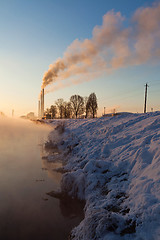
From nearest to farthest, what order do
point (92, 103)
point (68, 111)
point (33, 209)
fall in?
point (33, 209), point (92, 103), point (68, 111)

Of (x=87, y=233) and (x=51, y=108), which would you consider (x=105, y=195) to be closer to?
(x=87, y=233)

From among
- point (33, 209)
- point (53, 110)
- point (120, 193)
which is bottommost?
point (33, 209)

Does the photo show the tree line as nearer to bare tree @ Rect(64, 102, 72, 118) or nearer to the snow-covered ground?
bare tree @ Rect(64, 102, 72, 118)

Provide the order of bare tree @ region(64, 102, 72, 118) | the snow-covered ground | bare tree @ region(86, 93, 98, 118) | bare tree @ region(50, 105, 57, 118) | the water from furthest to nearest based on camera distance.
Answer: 1. bare tree @ region(50, 105, 57, 118)
2. bare tree @ region(64, 102, 72, 118)
3. bare tree @ region(86, 93, 98, 118)
4. the water
5. the snow-covered ground

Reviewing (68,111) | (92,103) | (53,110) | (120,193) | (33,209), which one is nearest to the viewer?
(120,193)

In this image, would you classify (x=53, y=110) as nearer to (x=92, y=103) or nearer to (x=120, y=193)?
(x=92, y=103)

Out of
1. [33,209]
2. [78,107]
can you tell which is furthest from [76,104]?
[33,209]

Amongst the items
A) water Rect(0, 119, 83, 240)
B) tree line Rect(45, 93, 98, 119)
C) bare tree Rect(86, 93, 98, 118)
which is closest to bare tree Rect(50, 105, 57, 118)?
tree line Rect(45, 93, 98, 119)

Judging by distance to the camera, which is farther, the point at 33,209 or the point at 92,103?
the point at 92,103

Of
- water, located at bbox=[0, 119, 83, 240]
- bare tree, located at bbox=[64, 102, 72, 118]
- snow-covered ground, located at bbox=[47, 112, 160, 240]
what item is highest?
bare tree, located at bbox=[64, 102, 72, 118]

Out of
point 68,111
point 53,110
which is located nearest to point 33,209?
point 68,111

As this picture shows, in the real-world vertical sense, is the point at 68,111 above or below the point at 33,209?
above

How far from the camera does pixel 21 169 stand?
768 centimetres

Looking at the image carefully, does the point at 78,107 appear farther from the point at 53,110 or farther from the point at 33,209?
the point at 33,209
